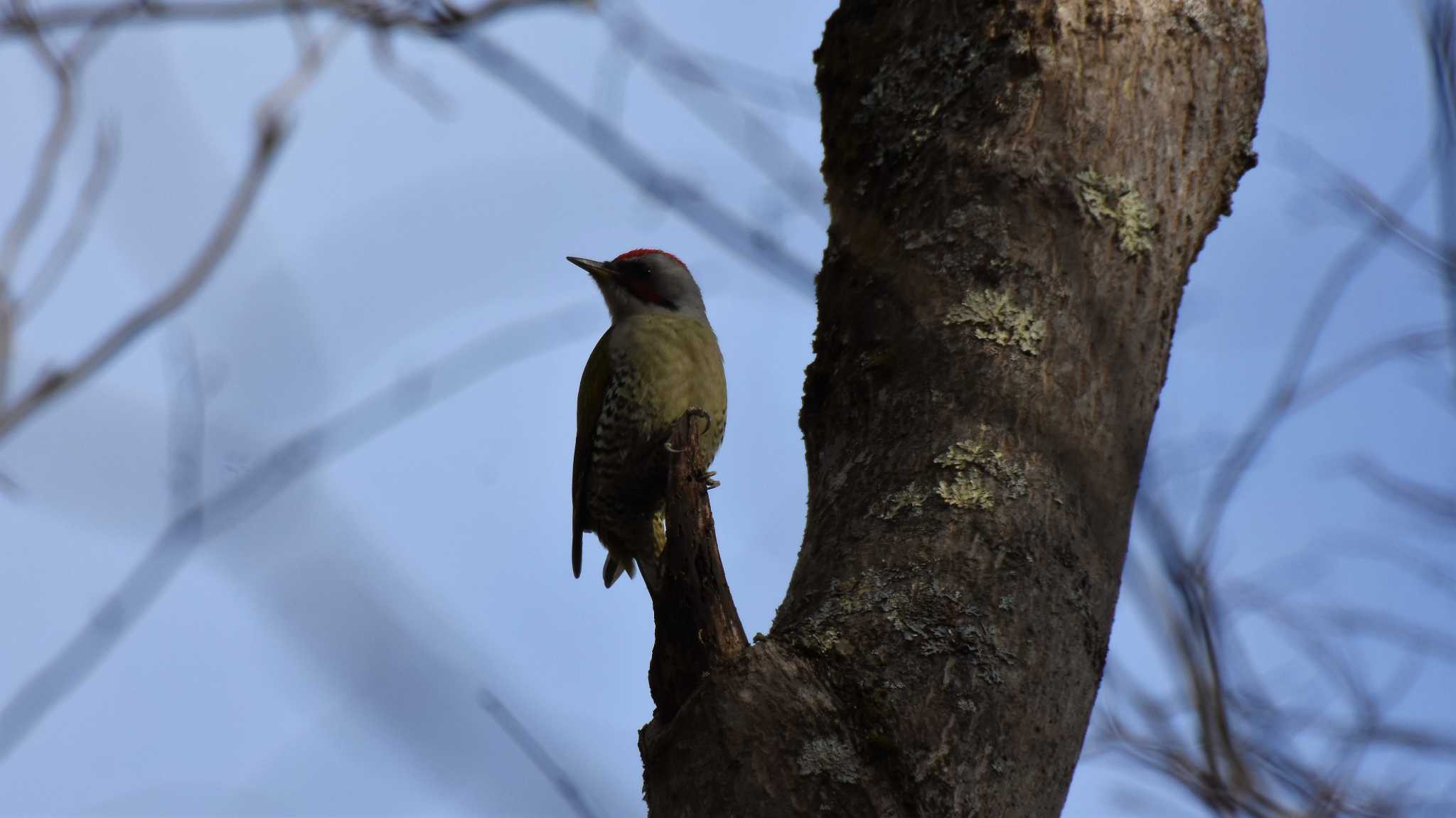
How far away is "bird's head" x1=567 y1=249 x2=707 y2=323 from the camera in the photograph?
5801 mm

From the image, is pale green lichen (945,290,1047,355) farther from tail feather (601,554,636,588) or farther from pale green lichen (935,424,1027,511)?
tail feather (601,554,636,588)

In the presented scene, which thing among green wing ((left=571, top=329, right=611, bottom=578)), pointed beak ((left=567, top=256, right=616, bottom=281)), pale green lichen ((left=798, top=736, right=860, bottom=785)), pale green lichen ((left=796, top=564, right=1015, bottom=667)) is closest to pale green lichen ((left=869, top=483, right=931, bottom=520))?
pale green lichen ((left=796, top=564, right=1015, bottom=667))

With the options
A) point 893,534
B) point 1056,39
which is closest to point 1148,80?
point 1056,39

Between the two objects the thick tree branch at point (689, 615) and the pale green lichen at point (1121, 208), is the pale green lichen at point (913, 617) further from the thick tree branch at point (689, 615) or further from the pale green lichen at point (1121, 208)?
the pale green lichen at point (1121, 208)

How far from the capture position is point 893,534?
2.52 m

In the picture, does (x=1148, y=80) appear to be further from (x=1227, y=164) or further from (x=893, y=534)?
(x=893, y=534)

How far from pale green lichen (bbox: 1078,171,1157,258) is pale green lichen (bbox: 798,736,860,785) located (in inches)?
46.5

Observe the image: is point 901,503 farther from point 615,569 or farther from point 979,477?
point 615,569

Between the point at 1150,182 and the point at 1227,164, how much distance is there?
269 mm

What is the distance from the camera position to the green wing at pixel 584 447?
523 centimetres

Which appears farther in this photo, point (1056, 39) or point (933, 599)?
point (1056, 39)

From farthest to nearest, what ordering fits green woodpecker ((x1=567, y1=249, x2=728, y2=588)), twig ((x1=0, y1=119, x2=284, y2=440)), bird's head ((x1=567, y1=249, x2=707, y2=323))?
1. bird's head ((x1=567, y1=249, x2=707, y2=323))
2. green woodpecker ((x1=567, y1=249, x2=728, y2=588))
3. twig ((x1=0, y1=119, x2=284, y2=440))

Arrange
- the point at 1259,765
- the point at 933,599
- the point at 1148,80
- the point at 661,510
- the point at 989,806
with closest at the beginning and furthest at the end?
the point at 989,806 < the point at 933,599 < the point at 1148,80 < the point at 1259,765 < the point at 661,510

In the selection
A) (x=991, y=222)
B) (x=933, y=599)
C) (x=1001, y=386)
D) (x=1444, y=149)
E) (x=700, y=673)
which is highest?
(x=1444, y=149)
